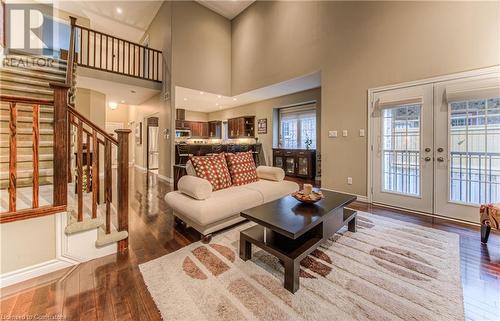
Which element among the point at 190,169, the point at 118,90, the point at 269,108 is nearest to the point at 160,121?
the point at 118,90

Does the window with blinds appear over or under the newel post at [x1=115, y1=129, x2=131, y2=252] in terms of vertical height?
over

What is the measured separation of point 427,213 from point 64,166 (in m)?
4.51

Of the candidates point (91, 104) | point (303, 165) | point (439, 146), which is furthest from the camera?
point (303, 165)

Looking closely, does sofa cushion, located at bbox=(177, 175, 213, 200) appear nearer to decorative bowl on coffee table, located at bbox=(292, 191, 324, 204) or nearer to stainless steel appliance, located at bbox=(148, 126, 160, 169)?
decorative bowl on coffee table, located at bbox=(292, 191, 324, 204)

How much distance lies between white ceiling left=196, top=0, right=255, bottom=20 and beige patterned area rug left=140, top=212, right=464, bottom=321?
648 cm

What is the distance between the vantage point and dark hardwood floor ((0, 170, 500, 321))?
52.7 inches

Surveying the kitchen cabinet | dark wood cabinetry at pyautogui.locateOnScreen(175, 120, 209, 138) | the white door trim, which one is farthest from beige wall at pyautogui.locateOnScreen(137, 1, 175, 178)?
the white door trim

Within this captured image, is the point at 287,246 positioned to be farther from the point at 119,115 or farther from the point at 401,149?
the point at 119,115

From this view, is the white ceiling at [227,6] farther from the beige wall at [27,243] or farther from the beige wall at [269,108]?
the beige wall at [27,243]

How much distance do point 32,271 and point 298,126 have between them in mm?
6580

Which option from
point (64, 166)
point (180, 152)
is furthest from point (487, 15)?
point (180, 152)

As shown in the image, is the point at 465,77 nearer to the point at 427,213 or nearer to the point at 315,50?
the point at 427,213

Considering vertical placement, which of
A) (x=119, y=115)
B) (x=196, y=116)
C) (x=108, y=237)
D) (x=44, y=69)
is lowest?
(x=108, y=237)

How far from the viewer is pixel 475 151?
2.83 m
